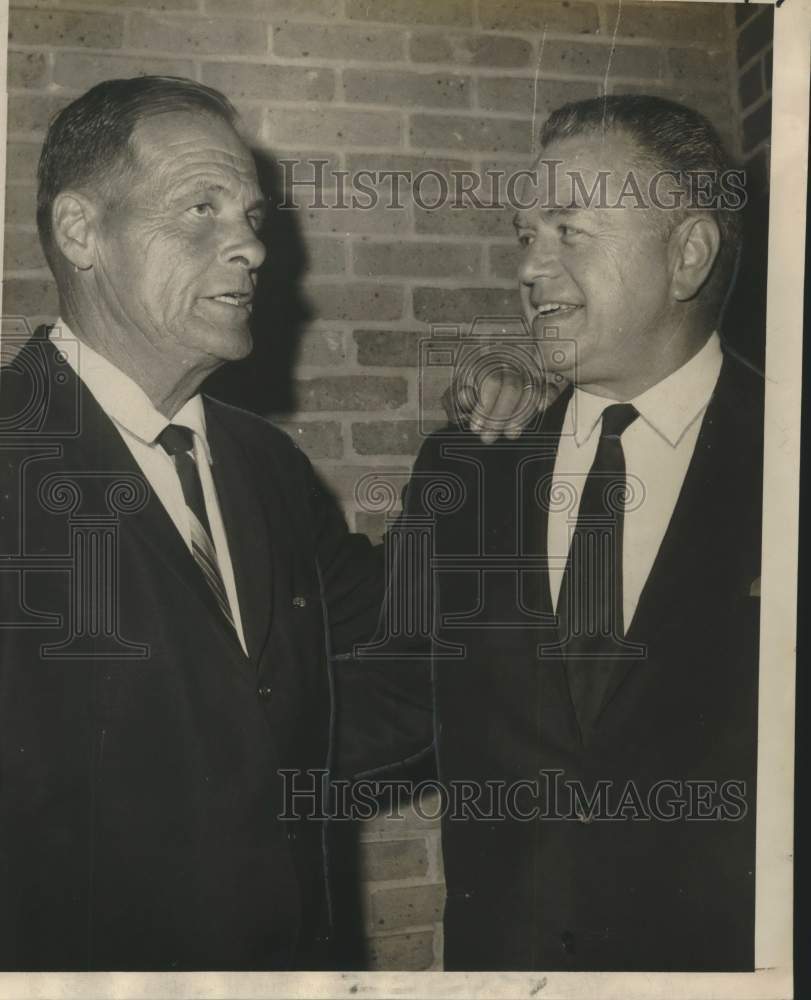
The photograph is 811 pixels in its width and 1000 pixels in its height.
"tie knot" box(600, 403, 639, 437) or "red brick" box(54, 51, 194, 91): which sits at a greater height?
"red brick" box(54, 51, 194, 91)

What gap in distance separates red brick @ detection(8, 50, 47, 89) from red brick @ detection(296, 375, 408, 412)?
0.79 meters

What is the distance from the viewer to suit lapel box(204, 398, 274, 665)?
2.17m

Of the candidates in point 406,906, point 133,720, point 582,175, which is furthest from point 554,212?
point 406,906

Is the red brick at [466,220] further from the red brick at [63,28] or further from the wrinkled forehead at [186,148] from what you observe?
the red brick at [63,28]

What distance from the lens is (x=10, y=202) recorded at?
2158mm

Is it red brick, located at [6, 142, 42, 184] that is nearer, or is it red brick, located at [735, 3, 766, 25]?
red brick, located at [6, 142, 42, 184]

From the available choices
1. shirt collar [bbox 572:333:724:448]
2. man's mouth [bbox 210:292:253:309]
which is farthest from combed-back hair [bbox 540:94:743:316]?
man's mouth [bbox 210:292:253:309]

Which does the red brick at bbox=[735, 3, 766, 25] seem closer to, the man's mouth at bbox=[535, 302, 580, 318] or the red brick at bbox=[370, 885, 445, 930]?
the man's mouth at bbox=[535, 302, 580, 318]

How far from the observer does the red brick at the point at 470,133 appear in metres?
2.22

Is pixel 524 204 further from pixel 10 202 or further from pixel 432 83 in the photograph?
pixel 10 202

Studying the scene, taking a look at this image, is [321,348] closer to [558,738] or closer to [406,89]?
[406,89]

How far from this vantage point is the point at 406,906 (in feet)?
7.27

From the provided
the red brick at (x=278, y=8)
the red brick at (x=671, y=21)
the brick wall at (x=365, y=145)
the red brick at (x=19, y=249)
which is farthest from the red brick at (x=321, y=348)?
the red brick at (x=671, y=21)

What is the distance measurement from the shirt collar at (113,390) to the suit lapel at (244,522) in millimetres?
115
